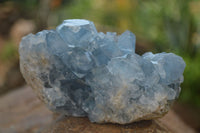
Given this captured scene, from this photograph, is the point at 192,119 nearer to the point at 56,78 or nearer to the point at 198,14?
the point at 56,78

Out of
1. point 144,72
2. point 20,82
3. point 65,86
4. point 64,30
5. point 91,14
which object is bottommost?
point 20,82

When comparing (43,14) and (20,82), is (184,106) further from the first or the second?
(43,14)

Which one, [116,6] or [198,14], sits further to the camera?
[198,14]

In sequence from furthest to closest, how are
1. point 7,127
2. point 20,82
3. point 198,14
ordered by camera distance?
point 198,14 → point 20,82 → point 7,127

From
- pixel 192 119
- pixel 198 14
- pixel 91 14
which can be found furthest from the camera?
pixel 91 14

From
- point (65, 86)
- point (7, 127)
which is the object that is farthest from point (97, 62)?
point (7, 127)

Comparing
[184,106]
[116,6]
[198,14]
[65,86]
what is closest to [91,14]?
[116,6]

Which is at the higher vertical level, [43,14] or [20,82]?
[43,14]
